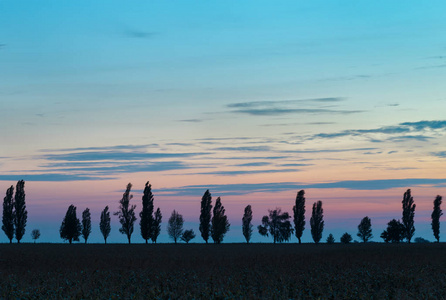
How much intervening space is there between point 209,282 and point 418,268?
53.8ft

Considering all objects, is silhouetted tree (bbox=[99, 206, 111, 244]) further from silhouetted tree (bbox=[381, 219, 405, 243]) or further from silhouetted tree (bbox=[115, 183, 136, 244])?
silhouetted tree (bbox=[381, 219, 405, 243])

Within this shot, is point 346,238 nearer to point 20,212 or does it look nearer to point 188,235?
point 188,235

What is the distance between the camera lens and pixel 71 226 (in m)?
127

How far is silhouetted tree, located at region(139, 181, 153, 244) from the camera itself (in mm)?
105562

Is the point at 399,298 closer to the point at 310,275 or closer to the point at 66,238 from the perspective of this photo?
the point at 310,275

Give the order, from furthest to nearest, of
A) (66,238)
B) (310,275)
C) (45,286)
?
(66,238) → (310,275) → (45,286)

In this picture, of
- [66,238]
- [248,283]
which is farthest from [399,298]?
[66,238]

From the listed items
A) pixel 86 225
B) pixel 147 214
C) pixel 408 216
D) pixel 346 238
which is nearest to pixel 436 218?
pixel 408 216

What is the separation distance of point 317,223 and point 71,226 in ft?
202

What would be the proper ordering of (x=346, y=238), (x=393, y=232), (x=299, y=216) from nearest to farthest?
(x=299, y=216) < (x=393, y=232) < (x=346, y=238)

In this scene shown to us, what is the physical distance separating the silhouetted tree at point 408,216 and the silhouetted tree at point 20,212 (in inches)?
3528

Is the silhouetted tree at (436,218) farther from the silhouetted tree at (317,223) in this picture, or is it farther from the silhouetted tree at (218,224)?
the silhouetted tree at (218,224)

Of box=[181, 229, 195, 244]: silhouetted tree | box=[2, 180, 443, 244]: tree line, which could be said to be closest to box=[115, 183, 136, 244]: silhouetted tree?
box=[2, 180, 443, 244]: tree line

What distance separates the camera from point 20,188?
10919 cm
